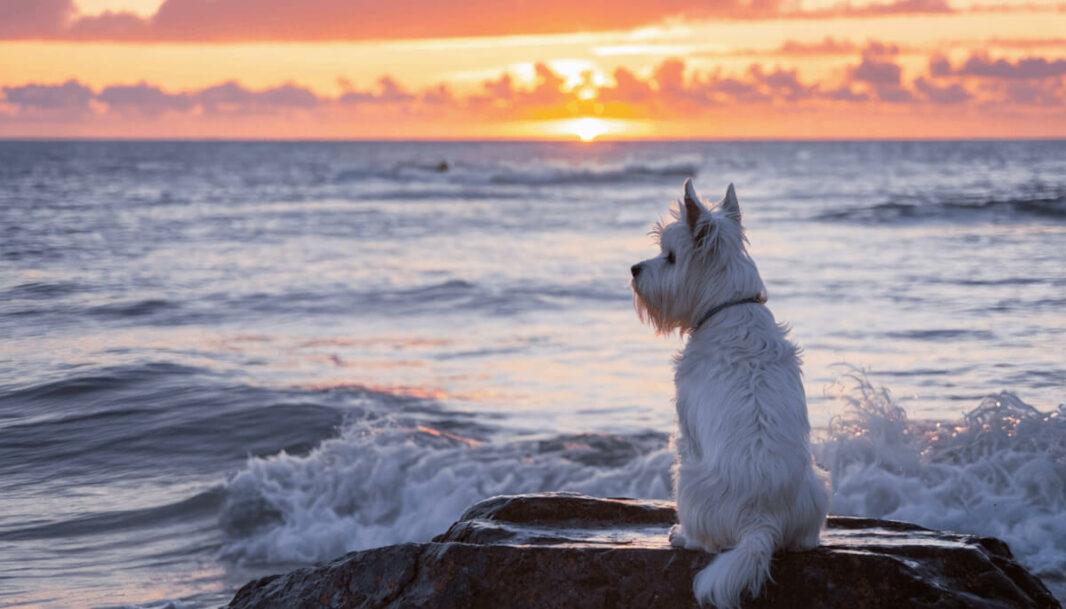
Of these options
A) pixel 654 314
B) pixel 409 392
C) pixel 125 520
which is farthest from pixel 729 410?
pixel 409 392

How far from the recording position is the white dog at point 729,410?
4.71 metres

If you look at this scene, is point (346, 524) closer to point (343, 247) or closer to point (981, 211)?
point (343, 247)

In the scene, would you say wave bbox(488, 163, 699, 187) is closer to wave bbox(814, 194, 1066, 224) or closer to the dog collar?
wave bbox(814, 194, 1066, 224)

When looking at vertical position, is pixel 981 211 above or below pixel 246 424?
above

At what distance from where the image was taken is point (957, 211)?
3850 cm

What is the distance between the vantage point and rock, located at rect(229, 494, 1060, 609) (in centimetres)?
475

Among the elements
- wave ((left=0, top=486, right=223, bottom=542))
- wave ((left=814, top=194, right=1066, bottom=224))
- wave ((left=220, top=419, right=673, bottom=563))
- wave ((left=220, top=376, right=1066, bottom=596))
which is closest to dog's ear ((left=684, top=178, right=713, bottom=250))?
wave ((left=220, top=376, right=1066, bottom=596))

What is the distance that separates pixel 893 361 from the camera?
14.4 meters

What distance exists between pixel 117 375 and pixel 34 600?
7088 mm

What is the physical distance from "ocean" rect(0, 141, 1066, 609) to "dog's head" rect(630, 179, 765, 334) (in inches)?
173

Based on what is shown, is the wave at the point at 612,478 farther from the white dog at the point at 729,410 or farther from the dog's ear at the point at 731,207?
the dog's ear at the point at 731,207

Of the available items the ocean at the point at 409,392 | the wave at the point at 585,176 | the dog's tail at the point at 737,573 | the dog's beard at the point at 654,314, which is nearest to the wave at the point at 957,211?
the ocean at the point at 409,392

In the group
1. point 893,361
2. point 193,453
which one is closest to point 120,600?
point 193,453

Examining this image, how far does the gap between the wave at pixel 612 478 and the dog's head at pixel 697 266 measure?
4.99m
